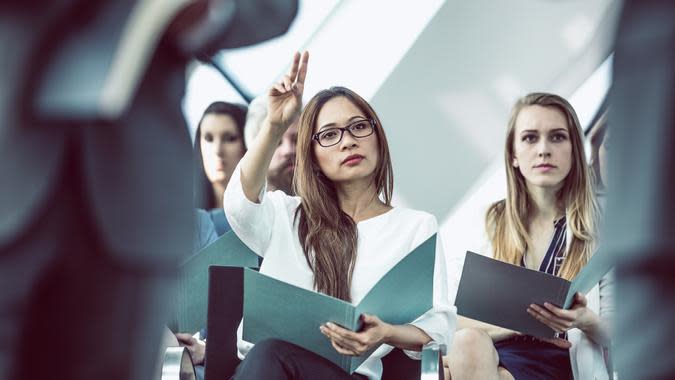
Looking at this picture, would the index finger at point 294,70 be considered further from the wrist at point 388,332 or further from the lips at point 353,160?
the wrist at point 388,332

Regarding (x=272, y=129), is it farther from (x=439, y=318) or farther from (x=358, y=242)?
(x=439, y=318)

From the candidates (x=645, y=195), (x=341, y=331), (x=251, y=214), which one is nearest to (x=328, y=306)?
(x=341, y=331)

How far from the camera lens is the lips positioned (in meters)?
2.36

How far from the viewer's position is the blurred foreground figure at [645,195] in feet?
3.35

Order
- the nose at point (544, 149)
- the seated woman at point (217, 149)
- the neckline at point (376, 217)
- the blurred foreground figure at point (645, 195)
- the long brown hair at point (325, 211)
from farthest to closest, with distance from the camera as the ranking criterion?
the seated woman at point (217, 149) < the nose at point (544, 149) < the neckline at point (376, 217) < the long brown hair at point (325, 211) < the blurred foreground figure at point (645, 195)

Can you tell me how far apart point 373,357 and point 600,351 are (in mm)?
688

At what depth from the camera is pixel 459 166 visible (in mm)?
5273

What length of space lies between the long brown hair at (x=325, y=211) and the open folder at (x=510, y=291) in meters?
0.30

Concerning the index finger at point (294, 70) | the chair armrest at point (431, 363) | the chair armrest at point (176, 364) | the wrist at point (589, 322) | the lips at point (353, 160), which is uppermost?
the index finger at point (294, 70)

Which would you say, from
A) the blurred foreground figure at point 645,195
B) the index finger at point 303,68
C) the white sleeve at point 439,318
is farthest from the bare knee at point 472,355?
the blurred foreground figure at point 645,195

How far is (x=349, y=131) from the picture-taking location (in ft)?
7.75

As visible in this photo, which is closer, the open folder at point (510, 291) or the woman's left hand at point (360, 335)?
the woman's left hand at point (360, 335)

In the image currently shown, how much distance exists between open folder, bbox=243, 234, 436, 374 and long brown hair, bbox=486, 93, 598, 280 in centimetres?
84

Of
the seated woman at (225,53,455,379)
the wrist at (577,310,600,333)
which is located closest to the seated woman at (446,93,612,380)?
the wrist at (577,310,600,333)
